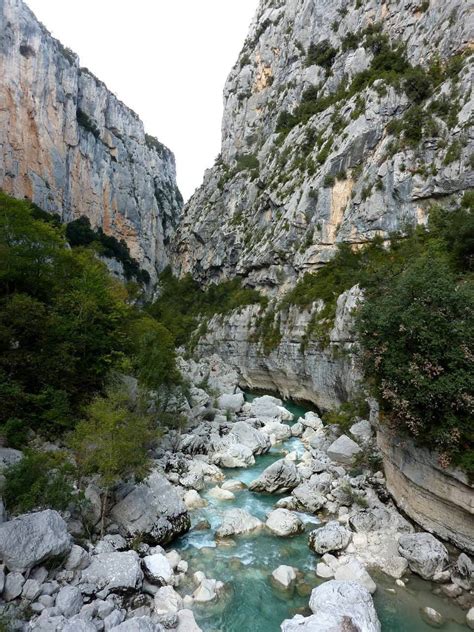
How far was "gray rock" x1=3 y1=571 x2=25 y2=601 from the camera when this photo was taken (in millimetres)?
8031

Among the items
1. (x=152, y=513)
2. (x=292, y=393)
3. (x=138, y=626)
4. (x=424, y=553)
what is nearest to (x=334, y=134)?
(x=292, y=393)

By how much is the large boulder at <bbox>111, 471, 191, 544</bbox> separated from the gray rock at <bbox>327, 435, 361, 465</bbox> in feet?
26.5

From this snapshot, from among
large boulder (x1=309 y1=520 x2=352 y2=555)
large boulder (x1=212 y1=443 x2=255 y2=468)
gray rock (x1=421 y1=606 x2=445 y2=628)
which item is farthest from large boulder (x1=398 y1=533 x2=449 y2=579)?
large boulder (x1=212 y1=443 x2=255 y2=468)

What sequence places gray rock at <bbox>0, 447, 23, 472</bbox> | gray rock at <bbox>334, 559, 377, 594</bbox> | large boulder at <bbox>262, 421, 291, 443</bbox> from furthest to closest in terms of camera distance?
1. large boulder at <bbox>262, 421, 291, 443</bbox>
2. gray rock at <bbox>0, 447, 23, 472</bbox>
3. gray rock at <bbox>334, 559, 377, 594</bbox>

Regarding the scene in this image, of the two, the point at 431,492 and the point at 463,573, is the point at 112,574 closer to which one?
the point at 463,573

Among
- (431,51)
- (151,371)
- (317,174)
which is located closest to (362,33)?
(431,51)

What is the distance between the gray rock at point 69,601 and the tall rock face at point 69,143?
54.3m

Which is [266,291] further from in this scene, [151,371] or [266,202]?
[151,371]

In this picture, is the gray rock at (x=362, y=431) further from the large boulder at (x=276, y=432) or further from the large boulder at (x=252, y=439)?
the large boulder at (x=276, y=432)

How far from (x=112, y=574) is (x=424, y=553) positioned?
8.22 m

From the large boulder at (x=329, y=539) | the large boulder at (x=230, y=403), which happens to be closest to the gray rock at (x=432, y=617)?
the large boulder at (x=329, y=539)

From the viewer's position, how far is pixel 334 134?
40969 mm

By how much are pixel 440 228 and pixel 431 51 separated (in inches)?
846

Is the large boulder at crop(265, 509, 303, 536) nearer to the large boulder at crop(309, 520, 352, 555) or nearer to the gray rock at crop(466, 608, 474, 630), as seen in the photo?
the large boulder at crop(309, 520, 352, 555)
